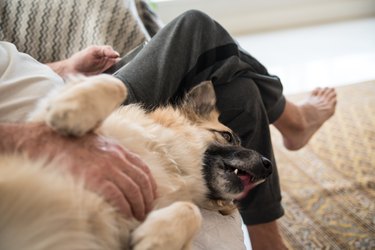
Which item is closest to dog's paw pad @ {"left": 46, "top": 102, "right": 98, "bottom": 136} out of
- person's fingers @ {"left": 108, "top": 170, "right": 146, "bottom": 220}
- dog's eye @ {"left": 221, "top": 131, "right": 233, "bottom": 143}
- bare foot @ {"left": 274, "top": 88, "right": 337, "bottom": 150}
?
person's fingers @ {"left": 108, "top": 170, "right": 146, "bottom": 220}

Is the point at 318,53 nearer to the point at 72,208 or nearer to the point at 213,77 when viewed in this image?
the point at 213,77

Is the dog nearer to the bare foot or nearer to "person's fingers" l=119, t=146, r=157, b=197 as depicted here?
"person's fingers" l=119, t=146, r=157, b=197

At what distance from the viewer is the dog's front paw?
0.63 metres

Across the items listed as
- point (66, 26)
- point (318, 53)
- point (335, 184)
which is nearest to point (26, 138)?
point (66, 26)

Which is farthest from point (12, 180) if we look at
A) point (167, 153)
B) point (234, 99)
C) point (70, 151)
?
point (234, 99)

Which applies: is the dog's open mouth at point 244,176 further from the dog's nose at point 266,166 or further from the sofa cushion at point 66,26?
the sofa cushion at point 66,26

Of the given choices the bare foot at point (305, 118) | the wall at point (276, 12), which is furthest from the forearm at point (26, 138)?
the wall at point (276, 12)

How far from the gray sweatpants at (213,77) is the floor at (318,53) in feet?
5.01

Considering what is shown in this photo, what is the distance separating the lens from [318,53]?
10.4 ft

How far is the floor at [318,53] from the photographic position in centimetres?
276

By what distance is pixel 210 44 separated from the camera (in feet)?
3.80

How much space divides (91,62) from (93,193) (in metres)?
0.72

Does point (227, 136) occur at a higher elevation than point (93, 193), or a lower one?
lower

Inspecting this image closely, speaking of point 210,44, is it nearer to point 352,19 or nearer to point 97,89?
point 97,89
